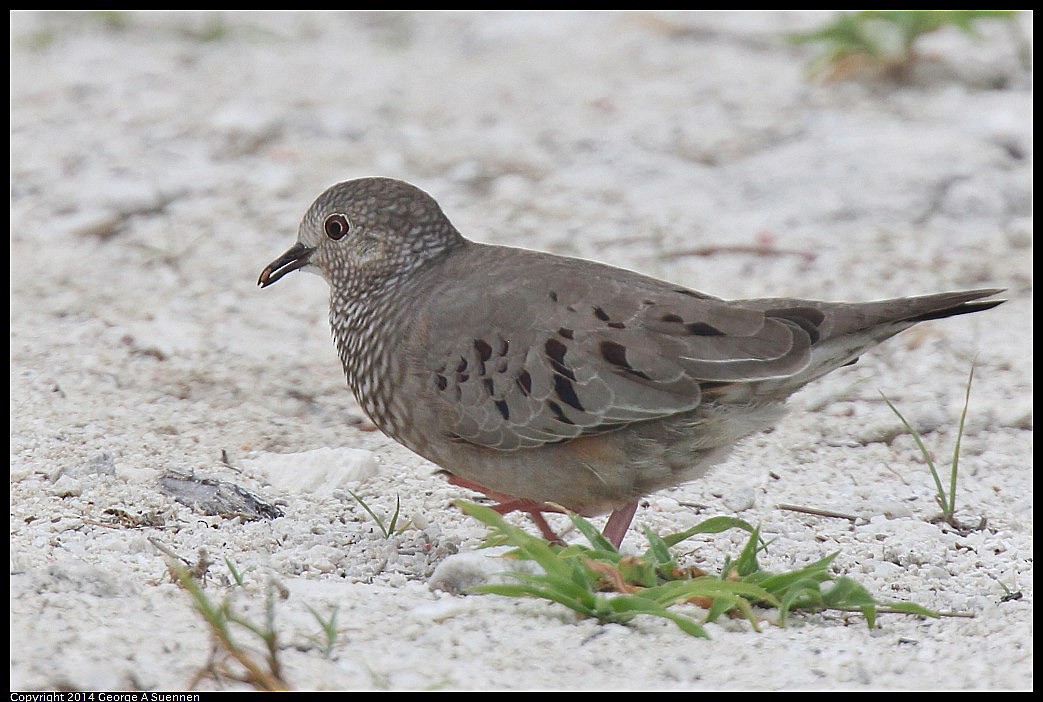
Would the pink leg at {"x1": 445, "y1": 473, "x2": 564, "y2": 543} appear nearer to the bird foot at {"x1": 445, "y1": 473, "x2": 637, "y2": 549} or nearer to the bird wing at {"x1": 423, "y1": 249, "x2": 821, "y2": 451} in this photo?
the bird foot at {"x1": 445, "y1": 473, "x2": 637, "y2": 549}

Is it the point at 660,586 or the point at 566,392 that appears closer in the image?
the point at 660,586

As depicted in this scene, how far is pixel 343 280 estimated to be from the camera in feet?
15.4

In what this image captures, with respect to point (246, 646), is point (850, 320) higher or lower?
higher

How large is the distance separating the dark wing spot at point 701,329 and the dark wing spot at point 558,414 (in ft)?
1.41

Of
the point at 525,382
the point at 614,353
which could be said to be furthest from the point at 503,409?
the point at 614,353

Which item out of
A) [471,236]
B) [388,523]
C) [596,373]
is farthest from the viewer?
[471,236]

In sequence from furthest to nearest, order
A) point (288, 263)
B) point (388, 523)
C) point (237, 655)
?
point (288, 263) → point (388, 523) → point (237, 655)

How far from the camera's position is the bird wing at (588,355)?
12.8 ft

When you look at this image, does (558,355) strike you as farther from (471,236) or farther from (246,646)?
(471,236)

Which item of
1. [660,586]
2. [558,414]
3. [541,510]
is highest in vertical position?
[558,414]

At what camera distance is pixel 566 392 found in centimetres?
396

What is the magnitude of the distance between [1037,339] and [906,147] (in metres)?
1.70

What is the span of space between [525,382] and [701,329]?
528 millimetres
